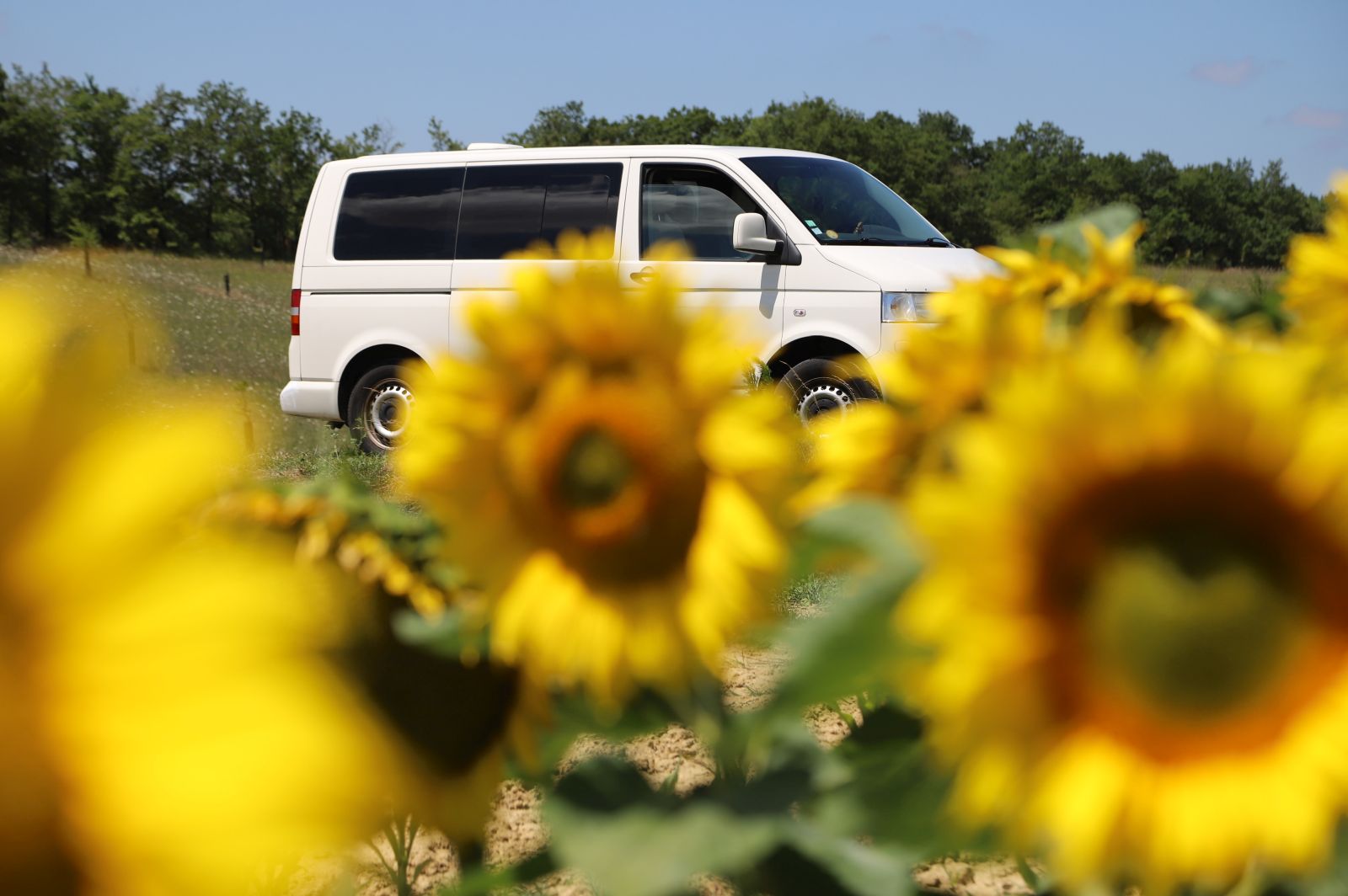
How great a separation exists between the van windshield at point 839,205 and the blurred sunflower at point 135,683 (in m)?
7.78

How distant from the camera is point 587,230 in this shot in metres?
8.41

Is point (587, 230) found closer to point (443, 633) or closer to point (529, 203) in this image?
point (529, 203)

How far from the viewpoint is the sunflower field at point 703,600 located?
220 millimetres

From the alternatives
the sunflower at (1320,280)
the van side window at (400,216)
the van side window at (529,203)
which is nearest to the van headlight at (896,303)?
the van side window at (529,203)

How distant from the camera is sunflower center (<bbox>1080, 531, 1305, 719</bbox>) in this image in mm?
305

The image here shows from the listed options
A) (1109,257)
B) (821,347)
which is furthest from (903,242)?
(1109,257)

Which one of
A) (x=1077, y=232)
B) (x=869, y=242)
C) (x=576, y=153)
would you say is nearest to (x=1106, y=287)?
(x=1077, y=232)

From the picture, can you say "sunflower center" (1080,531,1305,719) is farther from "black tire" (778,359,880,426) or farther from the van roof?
the van roof

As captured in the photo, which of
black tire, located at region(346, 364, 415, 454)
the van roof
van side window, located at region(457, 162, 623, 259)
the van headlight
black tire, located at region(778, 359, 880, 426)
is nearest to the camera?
black tire, located at region(778, 359, 880, 426)

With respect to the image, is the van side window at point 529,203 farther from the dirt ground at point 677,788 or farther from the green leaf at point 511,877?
the green leaf at point 511,877

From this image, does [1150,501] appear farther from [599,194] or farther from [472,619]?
[599,194]

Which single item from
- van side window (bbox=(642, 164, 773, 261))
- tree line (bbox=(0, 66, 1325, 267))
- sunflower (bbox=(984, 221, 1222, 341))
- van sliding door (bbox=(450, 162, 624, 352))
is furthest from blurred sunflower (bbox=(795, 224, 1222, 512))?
tree line (bbox=(0, 66, 1325, 267))

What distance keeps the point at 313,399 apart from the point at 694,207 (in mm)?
3276

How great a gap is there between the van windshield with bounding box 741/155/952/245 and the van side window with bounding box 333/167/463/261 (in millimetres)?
2464
